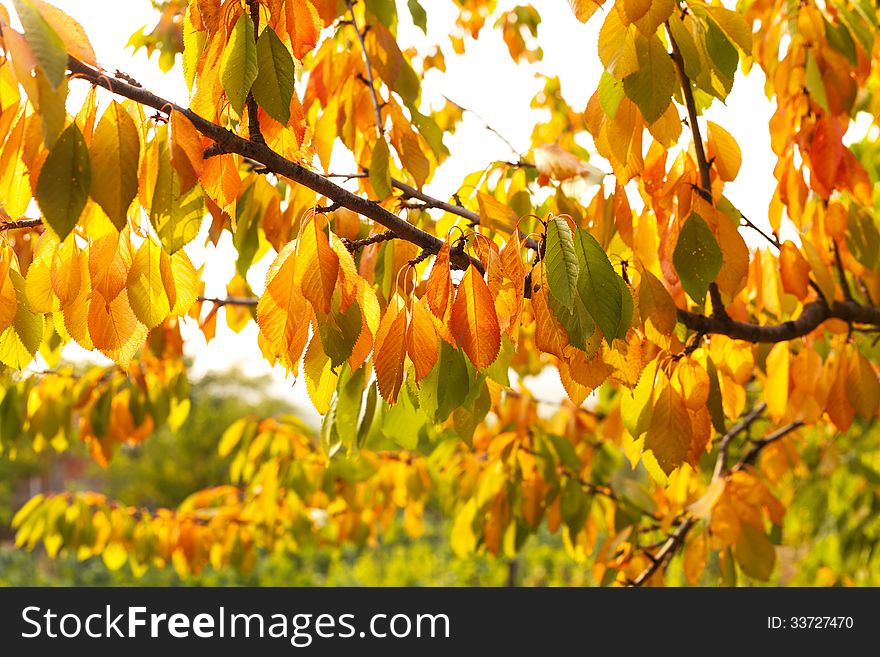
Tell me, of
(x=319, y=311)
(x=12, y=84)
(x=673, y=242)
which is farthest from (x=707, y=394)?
(x=12, y=84)

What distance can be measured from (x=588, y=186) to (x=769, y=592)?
1.05 m

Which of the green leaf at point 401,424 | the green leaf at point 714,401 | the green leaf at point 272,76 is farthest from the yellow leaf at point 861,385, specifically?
the green leaf at point 272,76

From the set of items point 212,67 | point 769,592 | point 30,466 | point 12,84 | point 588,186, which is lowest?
point 769,592

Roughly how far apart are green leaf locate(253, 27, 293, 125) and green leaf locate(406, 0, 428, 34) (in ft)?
2.98

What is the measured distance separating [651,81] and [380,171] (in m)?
0.45

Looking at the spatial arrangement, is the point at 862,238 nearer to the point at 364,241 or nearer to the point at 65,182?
the point at 364,241

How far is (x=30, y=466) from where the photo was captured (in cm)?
1372

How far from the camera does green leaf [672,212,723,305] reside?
3.29 ft

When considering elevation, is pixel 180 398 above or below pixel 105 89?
above

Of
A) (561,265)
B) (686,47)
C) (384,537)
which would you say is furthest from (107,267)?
(384,537)

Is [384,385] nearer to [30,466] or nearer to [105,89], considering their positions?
[105,89]

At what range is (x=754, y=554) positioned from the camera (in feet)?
4.72

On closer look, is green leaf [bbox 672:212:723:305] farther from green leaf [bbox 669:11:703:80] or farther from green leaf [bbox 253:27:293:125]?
green leaf [bbox 253:27:293:125]

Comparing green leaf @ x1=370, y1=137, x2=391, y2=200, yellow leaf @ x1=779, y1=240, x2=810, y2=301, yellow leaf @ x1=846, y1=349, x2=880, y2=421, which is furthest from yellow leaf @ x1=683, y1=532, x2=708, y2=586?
green leaf @ x1=370, y1=137, x2=391, y2=200
